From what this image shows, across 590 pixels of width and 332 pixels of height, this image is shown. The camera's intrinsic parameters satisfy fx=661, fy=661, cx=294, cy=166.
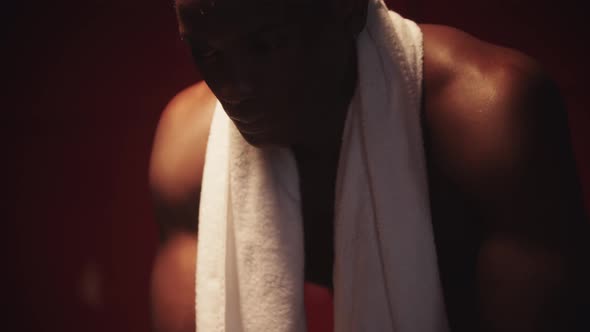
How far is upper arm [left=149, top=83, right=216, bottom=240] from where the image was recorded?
2.67 ft

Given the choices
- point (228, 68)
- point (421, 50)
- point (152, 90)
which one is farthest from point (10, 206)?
point (421, 50)

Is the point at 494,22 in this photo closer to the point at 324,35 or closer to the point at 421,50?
the point at 421,50

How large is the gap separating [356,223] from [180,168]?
0.80 feet

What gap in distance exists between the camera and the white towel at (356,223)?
68 centimetres

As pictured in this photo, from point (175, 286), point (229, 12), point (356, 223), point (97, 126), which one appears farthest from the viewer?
point (97, 126)

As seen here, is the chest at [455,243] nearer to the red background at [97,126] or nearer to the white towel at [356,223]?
the white towel at [356,223]

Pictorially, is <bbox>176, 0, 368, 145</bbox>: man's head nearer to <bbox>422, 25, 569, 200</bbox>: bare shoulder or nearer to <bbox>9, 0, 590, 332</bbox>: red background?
<bbox>422, 25, 569, 200</bbox>: bare shoulder

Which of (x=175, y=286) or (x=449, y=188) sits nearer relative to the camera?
(x=449, y=188)

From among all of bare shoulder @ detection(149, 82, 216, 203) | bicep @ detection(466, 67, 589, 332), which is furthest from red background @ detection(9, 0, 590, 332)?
bicep @ detection(466, 67, 589, 332)

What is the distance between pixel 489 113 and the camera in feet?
2.07

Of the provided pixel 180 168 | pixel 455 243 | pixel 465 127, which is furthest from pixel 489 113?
pixel 180 168

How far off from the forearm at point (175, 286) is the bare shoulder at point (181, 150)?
0.06 meters

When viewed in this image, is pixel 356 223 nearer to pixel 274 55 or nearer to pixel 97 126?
pixel 274 55

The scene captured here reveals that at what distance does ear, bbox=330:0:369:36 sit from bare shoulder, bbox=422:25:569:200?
8 cm
